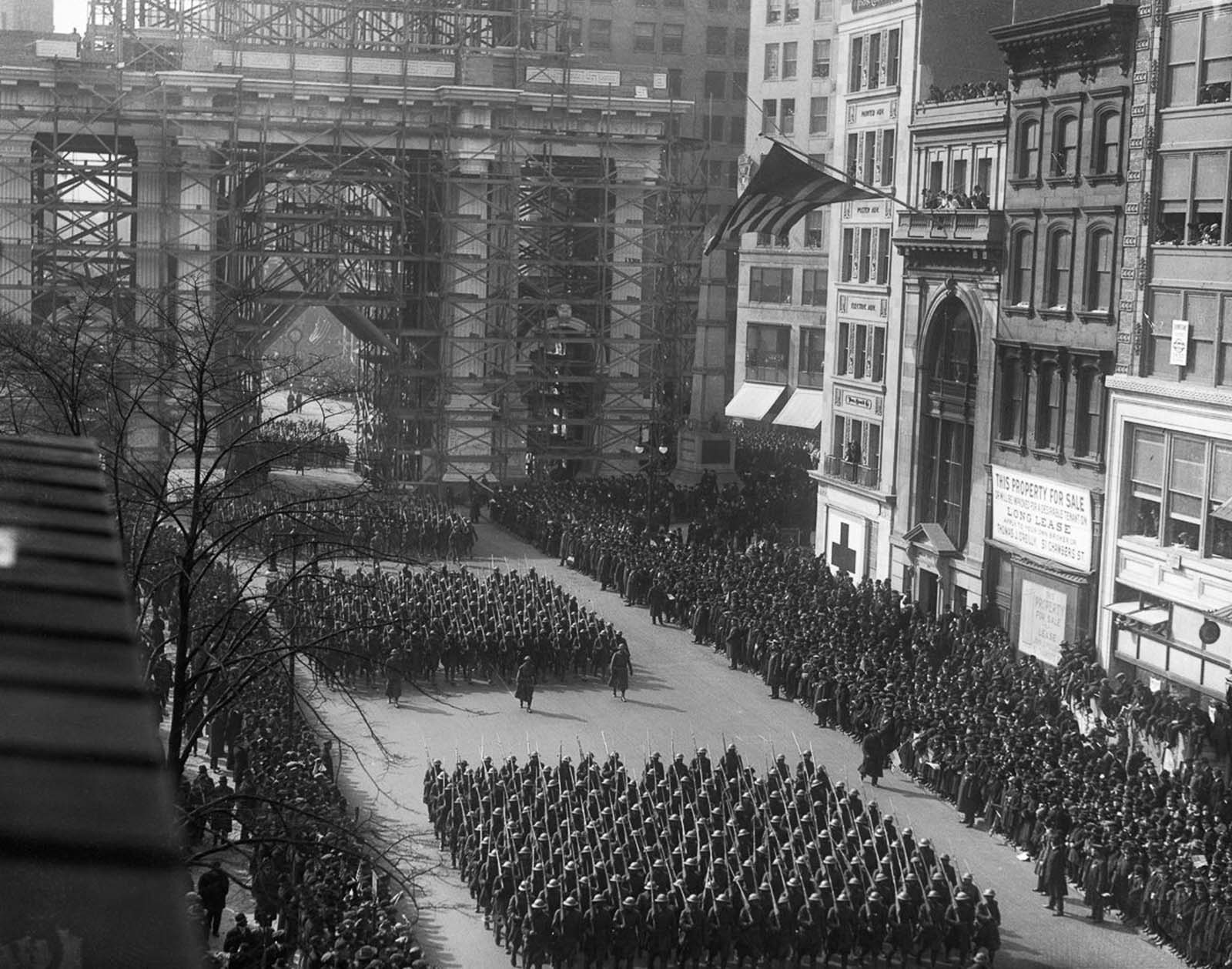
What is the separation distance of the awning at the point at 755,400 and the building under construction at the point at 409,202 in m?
8.22

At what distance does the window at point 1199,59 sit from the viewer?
1316 inches

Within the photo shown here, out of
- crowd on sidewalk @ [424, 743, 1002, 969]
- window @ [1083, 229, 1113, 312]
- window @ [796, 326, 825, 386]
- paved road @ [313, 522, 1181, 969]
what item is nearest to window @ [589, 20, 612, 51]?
window @ [796, 326, 825, 386]

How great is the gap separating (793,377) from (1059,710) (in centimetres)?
4366

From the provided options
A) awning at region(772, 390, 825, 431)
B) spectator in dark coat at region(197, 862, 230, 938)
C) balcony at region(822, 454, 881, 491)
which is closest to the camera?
spectator in dark coat at region(197, 862, 230, 938)

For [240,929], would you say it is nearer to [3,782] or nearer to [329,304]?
[3,782]

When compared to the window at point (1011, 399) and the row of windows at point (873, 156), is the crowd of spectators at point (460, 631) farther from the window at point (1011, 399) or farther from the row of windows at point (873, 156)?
the row of windows at point (873, 156)

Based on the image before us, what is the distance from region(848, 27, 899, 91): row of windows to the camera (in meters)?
49.3

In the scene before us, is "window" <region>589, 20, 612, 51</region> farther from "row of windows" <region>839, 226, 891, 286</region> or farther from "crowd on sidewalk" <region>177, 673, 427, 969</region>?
"crowd on sidewalk" <region>177, 673, 427, 969</region>

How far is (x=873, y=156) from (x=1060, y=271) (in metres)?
12.7

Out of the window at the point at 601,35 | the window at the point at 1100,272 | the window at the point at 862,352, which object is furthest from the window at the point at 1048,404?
the window at the point at 601,35

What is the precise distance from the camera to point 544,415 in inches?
2576

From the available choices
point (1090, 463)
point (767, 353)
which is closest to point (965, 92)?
point (1090, 463)

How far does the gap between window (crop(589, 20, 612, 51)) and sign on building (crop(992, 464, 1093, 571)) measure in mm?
55454

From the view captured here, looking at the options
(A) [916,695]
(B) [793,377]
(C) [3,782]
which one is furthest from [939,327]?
(C) [3,782]
